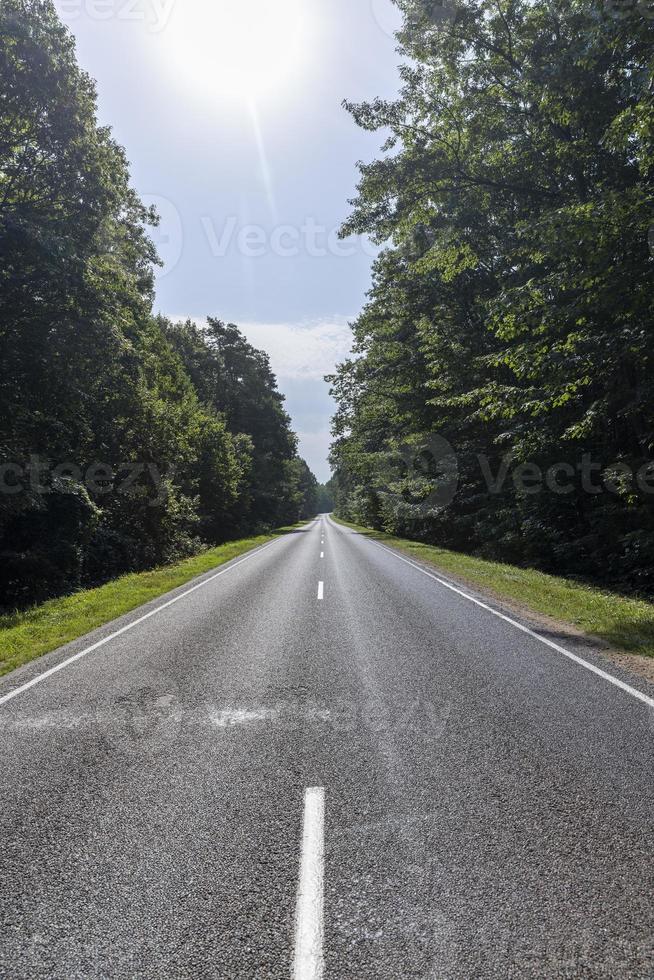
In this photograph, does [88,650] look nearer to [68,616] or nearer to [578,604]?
[68,616]

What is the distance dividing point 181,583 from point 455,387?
14.5 m

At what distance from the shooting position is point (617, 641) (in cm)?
748

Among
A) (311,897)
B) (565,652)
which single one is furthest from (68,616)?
(311,897)

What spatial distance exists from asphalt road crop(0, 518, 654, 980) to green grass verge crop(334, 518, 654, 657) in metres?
2.13

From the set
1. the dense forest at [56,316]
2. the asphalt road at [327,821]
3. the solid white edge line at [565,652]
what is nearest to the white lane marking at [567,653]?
the solid white edge line at [565,652]

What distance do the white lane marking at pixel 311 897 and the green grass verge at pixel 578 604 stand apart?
18.6 ft

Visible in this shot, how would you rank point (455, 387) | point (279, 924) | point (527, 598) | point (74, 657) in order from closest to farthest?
point (279, 924), point (74, 657), point (527, 598), point (455, 387)

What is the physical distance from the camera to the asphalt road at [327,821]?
223 centimetres

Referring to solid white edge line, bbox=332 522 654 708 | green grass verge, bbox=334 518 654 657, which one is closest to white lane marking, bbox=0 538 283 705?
solid white edge line, bbox=332 522 654 708

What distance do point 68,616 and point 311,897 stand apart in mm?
9188

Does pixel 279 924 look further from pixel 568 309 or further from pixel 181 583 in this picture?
pixel 181 583

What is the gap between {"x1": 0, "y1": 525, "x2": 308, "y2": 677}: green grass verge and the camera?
25.5ft

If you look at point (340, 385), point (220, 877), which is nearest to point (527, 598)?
point (220, 877)

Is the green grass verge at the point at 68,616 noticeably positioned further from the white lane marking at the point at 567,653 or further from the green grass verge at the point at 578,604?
the green grass verge at the point at 578,604
